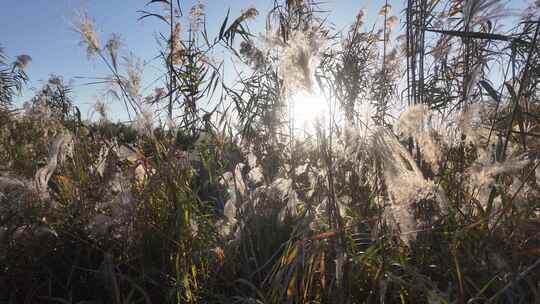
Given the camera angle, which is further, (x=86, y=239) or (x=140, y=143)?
(x=140, y=143)

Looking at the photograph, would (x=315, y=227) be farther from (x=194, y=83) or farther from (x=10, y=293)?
(x=10, y=293)

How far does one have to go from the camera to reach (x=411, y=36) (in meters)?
2.68

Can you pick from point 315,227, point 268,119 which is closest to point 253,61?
point 268,119

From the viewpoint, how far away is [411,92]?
2.65 metres

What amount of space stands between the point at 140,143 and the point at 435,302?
88.1 inches

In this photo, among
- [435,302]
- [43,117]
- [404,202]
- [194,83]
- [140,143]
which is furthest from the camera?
[43,117]

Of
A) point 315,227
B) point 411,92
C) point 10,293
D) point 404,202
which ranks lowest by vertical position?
point 10,293

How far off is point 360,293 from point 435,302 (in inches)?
16.9

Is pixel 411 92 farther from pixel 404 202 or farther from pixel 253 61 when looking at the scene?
pixel 404 202

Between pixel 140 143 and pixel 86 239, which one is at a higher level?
pixel 140 143

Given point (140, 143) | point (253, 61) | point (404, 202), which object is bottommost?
point (404, 202)

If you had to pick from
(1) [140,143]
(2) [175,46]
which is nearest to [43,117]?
(1) [140,143]

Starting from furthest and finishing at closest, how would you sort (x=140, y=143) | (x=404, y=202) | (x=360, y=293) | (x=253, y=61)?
(x=140, y=143) < (x=253, y=61) < (x=360, y=293) < (x=404, y=202)

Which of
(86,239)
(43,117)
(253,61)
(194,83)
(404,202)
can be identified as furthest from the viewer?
(43,117)
